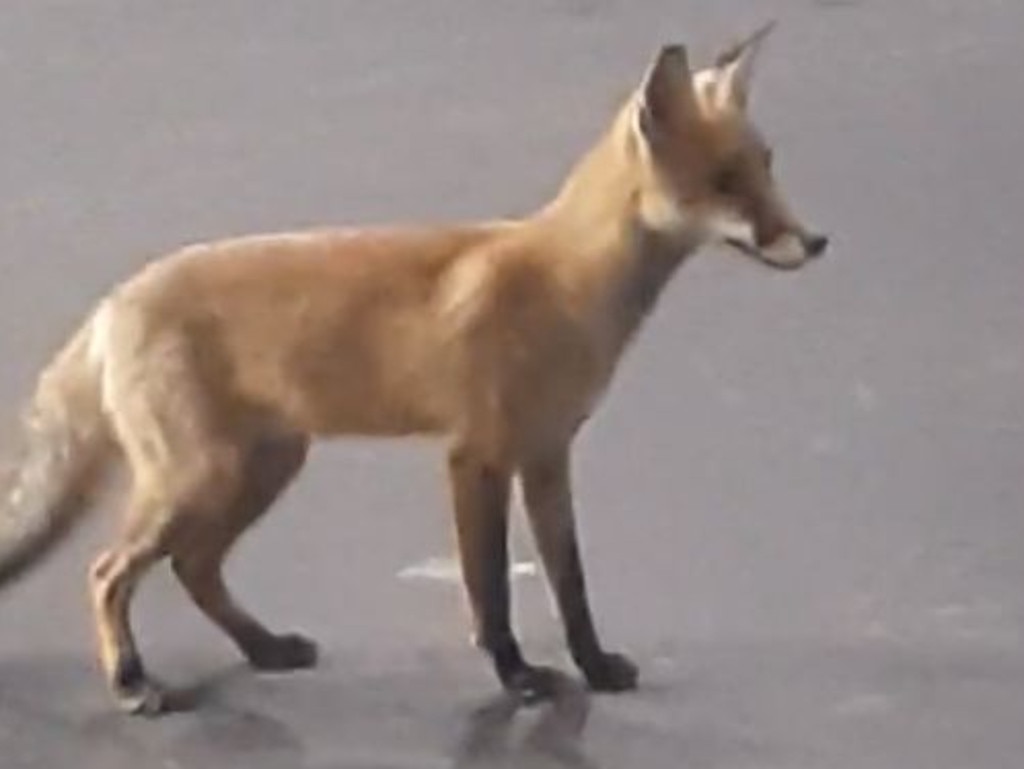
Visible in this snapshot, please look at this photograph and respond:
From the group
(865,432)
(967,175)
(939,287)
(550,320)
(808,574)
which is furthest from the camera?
(967,175)

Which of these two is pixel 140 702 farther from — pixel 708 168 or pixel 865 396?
pixel 865 396

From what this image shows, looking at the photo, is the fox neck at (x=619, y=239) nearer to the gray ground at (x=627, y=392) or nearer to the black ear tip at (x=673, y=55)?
the black ear tip at (x=673, y=55)

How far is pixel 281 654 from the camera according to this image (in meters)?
2.08

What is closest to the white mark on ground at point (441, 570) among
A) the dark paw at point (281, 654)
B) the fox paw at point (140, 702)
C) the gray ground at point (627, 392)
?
the gray ground at point (627, 392)

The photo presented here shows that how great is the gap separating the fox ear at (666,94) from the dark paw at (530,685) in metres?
0.37

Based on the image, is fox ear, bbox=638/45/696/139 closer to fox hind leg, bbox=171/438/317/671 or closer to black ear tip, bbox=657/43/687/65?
black ear tip, bbox=657/43/687/65

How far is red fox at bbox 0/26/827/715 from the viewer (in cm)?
188

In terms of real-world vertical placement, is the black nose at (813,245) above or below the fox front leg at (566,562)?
above

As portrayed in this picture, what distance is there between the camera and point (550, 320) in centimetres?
191

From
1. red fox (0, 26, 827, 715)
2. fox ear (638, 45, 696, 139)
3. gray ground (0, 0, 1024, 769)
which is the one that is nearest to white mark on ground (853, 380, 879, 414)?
gray ground (0, 0, 1024, 769)

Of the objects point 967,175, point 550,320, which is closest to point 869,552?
point 550,320

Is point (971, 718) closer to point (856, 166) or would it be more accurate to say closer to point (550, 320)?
point (550, 320)

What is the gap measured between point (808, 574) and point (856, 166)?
86 centimetres

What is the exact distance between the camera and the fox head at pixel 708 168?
6.14ft
